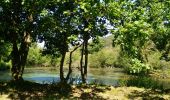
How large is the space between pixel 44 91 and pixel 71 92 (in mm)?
1899

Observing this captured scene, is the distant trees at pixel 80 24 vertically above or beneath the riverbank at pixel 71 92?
above

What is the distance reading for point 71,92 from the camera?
80.6 feet

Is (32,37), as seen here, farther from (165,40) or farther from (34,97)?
(165,40)

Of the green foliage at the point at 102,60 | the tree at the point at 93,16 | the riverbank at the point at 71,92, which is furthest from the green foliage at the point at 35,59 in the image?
the tree at the point at 93,16

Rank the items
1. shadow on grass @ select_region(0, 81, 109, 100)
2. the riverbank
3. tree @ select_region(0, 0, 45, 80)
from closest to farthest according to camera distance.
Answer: shadow on grass @ select_region(0, 81, 109, 100)
the riverbank
tree @ select_region(0, 0, 45, 80)

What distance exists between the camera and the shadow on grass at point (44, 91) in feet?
75.9

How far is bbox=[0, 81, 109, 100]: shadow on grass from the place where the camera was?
23.1 m

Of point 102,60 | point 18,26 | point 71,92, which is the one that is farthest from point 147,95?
point 102,60

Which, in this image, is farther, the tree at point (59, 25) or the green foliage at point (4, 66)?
the green foliage at point (4, 66)

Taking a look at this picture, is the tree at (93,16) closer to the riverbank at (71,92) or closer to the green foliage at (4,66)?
the riverbank at (71,92)

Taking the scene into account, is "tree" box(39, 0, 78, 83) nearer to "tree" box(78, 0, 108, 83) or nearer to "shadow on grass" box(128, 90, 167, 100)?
"tree" box(78, 0, 108, 83)

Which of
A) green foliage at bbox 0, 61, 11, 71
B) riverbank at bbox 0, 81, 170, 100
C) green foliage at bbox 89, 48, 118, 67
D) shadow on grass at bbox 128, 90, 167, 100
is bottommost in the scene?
shadow on grass at bbox 128, 90, 167, 100

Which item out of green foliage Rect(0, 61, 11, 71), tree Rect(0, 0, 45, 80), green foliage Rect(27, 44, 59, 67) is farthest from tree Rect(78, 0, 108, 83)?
green foliage Rect(27, 44, 59, 67)

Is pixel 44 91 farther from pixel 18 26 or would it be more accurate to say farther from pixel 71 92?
pixel 18 26
